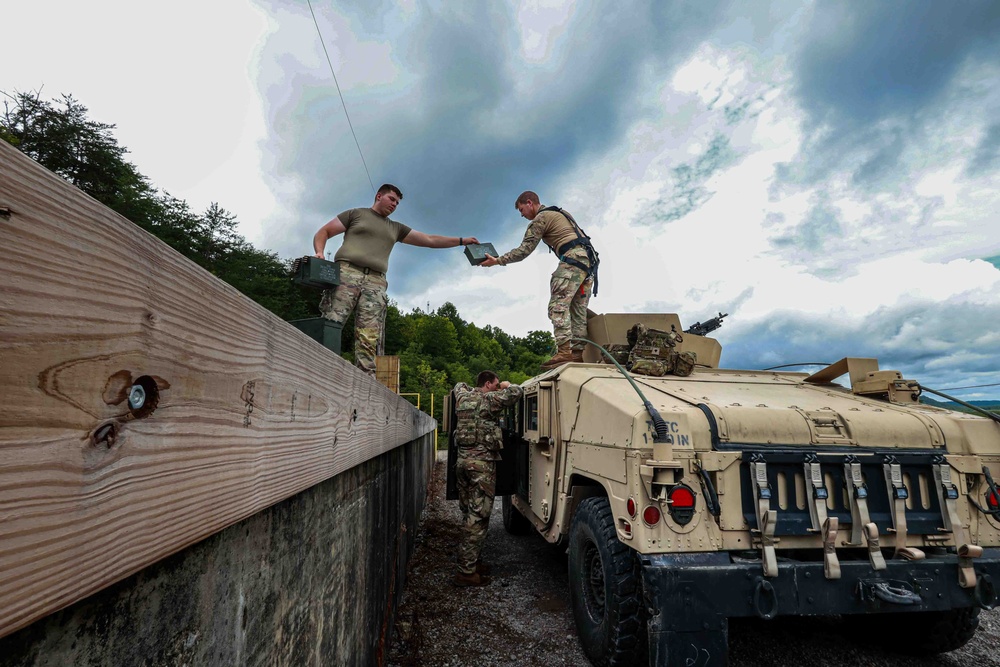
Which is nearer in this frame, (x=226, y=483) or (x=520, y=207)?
(x=226, y=483)

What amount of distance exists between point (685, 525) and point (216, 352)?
2541 millimetres

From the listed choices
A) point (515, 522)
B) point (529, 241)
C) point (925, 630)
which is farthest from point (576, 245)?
point (925, 630)

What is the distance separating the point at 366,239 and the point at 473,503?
263 centimetres

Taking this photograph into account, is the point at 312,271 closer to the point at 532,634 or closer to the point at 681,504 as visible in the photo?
the point at 681,504

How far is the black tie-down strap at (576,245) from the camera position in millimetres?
5523

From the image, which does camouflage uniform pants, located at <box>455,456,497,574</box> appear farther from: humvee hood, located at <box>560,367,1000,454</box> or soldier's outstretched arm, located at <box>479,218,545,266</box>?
soldier's outstretched arm, located at <box>479,218,545,266</box>

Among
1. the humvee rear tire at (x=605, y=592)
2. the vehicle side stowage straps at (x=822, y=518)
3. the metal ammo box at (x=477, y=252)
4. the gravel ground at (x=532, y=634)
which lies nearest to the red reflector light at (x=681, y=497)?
the humvee rear tire at (x=605, y=592)

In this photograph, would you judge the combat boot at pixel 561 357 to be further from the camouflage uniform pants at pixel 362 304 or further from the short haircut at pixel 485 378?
the camouflage uniform pants at pixel 362 304

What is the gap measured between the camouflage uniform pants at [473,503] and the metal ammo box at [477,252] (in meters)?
1.97

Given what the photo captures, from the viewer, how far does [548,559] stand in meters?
5.56

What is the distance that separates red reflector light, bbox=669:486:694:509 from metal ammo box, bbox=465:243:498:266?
3.14 m

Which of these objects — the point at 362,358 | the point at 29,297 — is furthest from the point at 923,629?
the point at 29,297

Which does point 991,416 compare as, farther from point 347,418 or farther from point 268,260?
point 268,260

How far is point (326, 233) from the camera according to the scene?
428 centimetres
